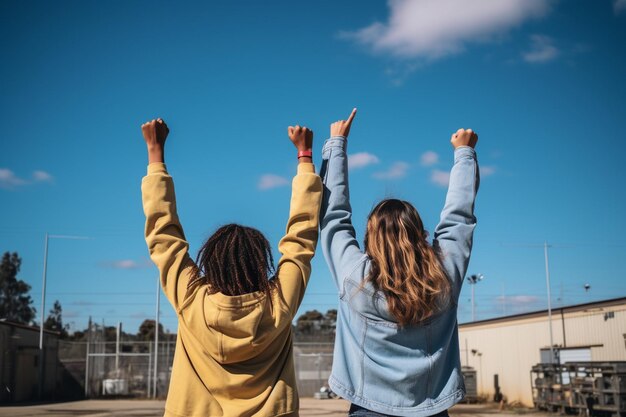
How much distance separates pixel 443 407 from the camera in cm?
245

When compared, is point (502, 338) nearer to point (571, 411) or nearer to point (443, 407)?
point (571, 411)

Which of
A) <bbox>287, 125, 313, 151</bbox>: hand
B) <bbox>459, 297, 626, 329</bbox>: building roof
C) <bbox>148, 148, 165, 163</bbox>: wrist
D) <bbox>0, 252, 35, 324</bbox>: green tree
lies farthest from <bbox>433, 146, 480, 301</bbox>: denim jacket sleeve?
<bbox>0, 252, 35, 324</bbox>: green tree

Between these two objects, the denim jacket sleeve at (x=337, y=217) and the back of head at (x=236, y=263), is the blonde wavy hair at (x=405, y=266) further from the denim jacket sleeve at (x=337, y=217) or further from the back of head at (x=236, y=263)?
the back of head at (x=236, y=263)

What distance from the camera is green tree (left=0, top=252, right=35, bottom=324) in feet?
223

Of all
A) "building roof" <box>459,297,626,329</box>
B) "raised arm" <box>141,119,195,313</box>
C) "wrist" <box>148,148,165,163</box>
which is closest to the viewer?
"raised arm" <box>141,119,195,313</box>

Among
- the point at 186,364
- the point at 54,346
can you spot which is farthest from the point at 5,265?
the point at 186,364

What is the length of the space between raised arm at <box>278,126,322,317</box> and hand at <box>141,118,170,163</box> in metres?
0.62

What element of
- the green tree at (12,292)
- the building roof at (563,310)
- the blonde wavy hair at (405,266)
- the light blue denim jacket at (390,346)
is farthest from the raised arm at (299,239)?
the green tree at (12,292)

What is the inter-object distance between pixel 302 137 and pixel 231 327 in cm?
97

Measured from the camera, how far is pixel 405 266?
250cm

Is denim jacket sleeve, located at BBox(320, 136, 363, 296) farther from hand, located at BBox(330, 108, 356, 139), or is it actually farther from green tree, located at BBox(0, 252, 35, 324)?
green tree, located at BBox(0, 252, 35, 324)

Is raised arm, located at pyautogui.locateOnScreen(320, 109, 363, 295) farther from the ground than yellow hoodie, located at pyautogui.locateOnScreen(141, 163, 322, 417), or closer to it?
farther from the ground

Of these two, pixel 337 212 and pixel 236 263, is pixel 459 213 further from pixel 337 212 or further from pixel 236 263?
pixel 236 263

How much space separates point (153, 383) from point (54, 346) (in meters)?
6.05
